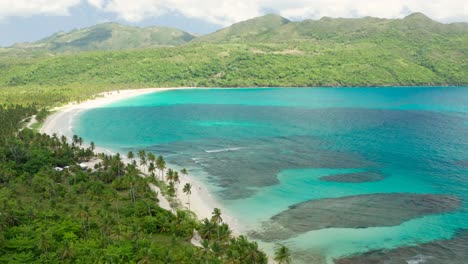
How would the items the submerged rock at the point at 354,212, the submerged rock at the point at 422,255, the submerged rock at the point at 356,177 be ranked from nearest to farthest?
the submerged rock at the point at 422,255 → the submerged rock at the point at 354,212 → the submerged rock at the point at 356,177

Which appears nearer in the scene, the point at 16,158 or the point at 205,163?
the point at 16,158

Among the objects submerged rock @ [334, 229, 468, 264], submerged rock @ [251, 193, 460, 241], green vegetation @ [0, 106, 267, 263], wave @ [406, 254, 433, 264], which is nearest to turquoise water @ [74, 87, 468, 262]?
submerged rock @ [251, 193, 460, 241]

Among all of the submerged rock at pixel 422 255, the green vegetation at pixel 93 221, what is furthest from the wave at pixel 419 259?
the green vegetation at pixel 93 221

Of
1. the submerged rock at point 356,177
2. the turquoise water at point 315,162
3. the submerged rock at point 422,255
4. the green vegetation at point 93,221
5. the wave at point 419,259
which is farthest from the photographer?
the submerged rock at point 356,177

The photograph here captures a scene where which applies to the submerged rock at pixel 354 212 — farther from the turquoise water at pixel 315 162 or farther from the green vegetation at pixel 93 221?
the green vegetation at pixel 93 221

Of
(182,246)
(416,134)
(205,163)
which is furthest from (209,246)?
(416,134)

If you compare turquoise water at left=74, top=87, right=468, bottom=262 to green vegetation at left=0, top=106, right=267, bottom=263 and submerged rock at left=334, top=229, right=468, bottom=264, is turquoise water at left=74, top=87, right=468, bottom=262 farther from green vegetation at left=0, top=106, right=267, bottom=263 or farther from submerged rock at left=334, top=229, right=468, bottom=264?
green vegetation at left=0, top=106, right=267, bottom=263

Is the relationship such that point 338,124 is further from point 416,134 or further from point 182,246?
point 182,246
